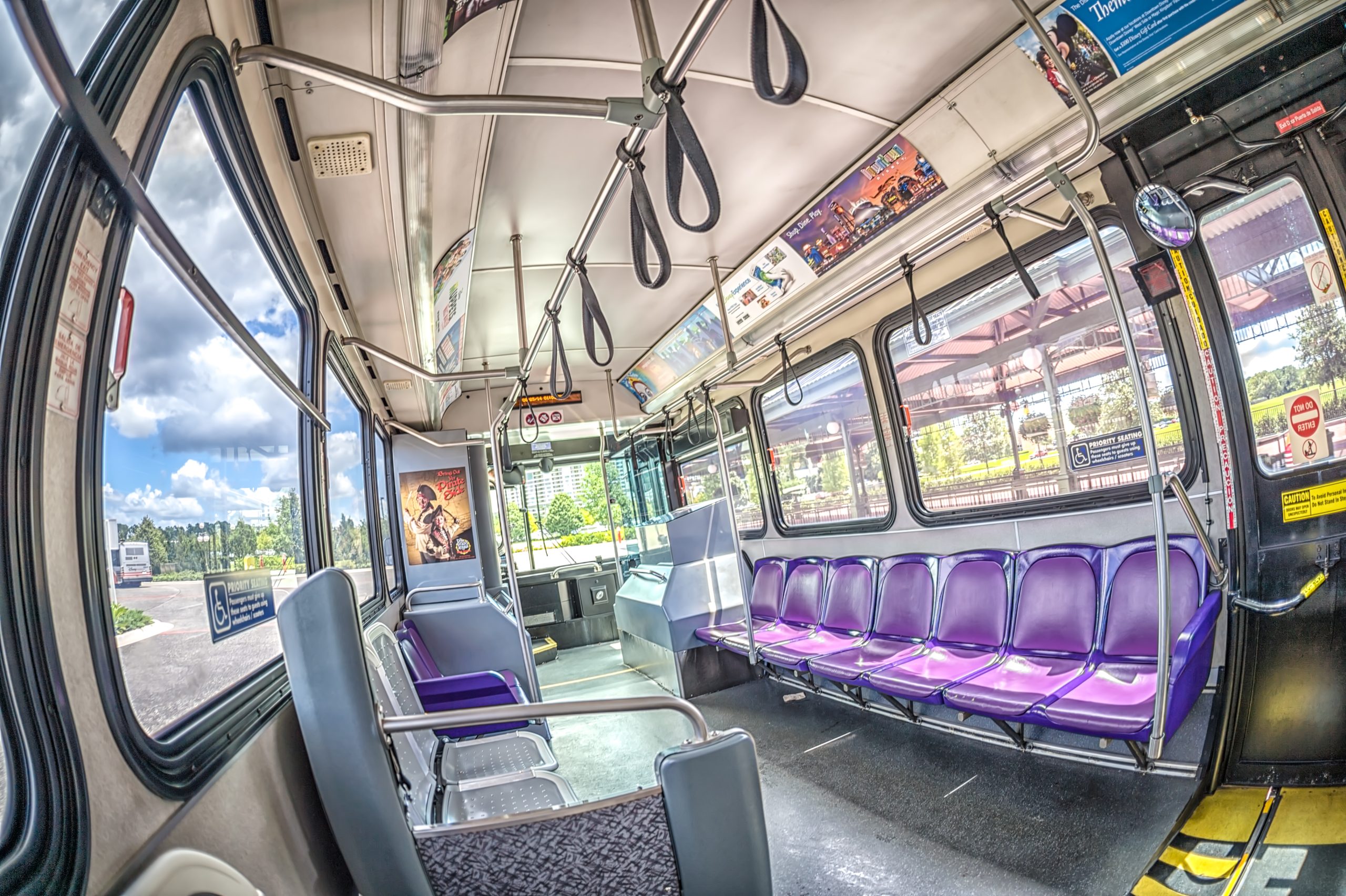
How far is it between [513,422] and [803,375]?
4171 millimetres

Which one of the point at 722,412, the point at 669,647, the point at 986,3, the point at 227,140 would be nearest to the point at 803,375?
the point at 722,412

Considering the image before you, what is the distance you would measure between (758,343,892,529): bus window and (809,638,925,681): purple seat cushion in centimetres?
106

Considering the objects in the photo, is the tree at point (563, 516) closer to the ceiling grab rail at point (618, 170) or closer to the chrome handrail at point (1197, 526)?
the ceiling grab rail at point (618, 170)

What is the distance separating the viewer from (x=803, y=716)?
469 cm

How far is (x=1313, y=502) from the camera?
Answer: 2.41 metres

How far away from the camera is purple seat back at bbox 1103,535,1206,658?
2994 mm

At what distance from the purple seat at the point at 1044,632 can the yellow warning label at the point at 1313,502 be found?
103 cm

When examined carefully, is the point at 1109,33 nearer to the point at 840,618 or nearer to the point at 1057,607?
the point at 1057,607

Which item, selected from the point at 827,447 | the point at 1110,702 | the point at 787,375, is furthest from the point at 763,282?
the point at 1110,702

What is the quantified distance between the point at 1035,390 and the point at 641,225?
305 centimetres

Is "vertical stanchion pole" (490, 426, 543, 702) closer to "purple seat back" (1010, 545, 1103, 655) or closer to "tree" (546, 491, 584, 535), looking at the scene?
"purple seat back" (1010, 545, 1103, 655)

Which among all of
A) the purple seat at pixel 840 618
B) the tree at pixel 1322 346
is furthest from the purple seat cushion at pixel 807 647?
the tree at pixel 1322 346

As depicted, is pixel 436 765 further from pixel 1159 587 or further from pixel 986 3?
pixel 986 3

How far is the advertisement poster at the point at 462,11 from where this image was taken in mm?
1665
